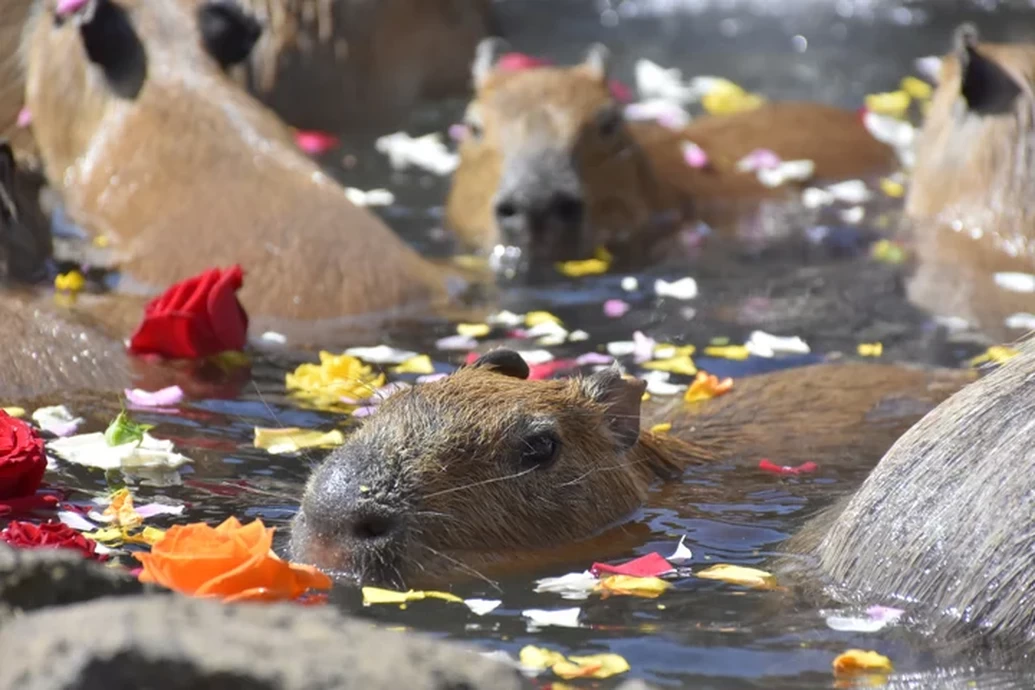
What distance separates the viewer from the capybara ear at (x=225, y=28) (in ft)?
25.5

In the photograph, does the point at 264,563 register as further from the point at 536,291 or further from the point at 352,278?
the point at 536,291

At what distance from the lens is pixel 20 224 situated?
22.6 ft

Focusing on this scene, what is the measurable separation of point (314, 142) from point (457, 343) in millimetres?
3700

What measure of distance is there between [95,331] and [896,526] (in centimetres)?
290

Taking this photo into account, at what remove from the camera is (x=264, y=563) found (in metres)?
3.76

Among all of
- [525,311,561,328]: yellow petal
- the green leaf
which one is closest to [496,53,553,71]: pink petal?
[525,311,561,328]: yellow petal

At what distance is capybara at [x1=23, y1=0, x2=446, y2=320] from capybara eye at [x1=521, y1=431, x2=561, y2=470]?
2.33 m

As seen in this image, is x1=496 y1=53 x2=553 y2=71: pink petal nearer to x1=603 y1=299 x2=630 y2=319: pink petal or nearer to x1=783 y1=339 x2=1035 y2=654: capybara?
x1=603 y1=299 x2=630 y2=319: pink petal

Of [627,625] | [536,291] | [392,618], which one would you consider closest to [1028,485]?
Result: [627,625]

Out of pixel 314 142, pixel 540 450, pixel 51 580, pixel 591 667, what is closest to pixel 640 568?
pixel 540 450

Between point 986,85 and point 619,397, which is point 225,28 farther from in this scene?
point 619,397

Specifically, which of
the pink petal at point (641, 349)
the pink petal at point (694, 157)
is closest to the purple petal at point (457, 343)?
the pink petal at point (641, 349)

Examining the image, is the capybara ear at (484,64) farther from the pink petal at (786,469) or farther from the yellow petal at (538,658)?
the yellow petal at (538,658)

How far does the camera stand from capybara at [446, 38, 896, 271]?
8.56 m
